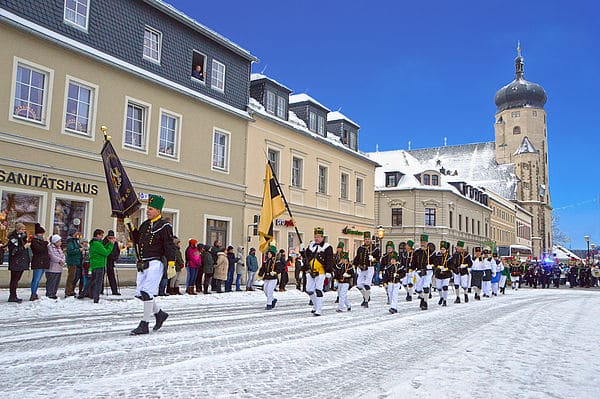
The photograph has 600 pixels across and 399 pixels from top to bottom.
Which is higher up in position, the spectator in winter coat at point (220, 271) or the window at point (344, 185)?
the window at point (344, 185)

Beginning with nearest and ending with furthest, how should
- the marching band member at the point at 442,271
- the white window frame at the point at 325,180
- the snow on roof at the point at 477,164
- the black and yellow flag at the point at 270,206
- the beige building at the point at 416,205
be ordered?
the marching band member at the point at 442,271
the black and yellow flag at the point at 270,206
the white window frame at the point at 325,180
the beige building at the point at 416,205
the snow on roof at the point at 477,164

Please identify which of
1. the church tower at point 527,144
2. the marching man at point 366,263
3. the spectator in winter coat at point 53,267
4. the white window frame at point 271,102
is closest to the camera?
the spectator in winter coat at point 53,267

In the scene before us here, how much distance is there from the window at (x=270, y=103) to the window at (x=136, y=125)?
8986 mm

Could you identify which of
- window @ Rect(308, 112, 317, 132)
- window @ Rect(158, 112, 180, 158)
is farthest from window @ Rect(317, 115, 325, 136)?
window @ Rect(158, 112, 180, 158)

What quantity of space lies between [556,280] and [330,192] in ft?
74.8

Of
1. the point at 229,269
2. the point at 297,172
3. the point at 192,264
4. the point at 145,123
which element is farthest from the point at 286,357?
the point at 297,172

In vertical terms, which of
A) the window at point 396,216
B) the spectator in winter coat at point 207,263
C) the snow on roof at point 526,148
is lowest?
the spectator in winter coat at point 207,263

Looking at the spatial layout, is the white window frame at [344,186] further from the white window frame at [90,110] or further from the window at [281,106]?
the white window frame at [90,110]

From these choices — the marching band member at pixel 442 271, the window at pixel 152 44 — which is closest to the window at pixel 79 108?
the window at pixel 152 44

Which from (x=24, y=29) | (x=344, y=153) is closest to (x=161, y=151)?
(x=24, y=29)

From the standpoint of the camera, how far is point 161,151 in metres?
21.6

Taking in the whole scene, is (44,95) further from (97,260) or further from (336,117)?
(336,117)

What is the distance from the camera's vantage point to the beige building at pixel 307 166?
27.0m

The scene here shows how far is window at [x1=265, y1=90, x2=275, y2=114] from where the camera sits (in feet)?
94.5
